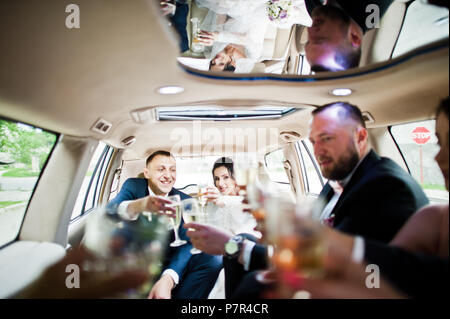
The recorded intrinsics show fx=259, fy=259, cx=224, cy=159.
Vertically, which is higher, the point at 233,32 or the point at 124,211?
the point at 233,32

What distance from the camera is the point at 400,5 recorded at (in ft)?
2.64

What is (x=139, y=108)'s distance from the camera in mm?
949

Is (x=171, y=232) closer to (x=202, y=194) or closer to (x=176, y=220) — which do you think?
(x=176, y=220)

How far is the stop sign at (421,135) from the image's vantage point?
748mm

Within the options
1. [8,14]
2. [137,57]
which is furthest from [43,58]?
[137,57]

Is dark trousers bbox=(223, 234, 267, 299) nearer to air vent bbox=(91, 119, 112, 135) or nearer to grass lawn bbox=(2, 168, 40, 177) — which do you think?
air vent bbox=(91, 119, 112, 135)

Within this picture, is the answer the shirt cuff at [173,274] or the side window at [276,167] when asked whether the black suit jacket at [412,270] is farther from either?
the shirt cuff at [173,274]

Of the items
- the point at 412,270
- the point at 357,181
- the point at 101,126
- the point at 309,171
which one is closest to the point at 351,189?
the point at 357,181

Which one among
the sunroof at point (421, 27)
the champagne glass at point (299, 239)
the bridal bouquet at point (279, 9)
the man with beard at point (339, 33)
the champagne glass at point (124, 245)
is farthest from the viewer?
the bridal bouquet at point (279, 9)

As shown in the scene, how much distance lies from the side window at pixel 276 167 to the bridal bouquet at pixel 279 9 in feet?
2.36

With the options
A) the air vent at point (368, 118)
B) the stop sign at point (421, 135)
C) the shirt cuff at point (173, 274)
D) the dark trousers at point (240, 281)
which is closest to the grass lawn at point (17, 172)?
the shirt cuff at point (173, 274)

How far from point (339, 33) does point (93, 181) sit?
105 cm

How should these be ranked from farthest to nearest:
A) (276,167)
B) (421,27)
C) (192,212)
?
(192,212), (276,167), (421,27)

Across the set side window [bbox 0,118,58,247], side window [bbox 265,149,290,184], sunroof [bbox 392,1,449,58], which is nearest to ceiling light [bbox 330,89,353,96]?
sunroof [bbox 392,1,449,58]
